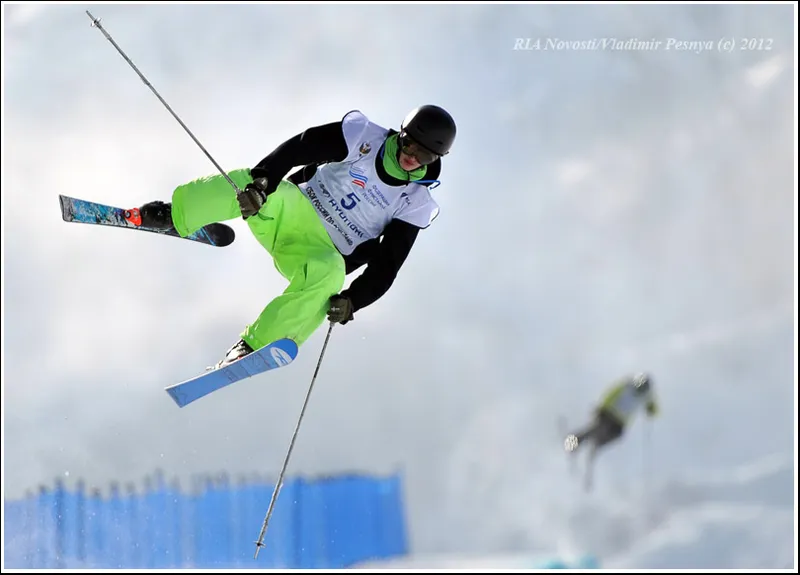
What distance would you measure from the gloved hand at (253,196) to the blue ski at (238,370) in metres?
0.88

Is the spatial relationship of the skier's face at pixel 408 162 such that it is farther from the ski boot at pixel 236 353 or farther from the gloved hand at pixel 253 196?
the ski boot at pixel 236 353

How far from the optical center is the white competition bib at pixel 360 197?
7082 mm

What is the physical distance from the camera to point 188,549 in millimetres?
9555

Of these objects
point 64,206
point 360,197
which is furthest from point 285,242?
point 64,206

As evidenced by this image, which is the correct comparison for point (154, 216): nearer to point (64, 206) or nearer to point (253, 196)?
point (64, 206)

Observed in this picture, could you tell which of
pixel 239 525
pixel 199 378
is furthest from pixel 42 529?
pixel 199 378

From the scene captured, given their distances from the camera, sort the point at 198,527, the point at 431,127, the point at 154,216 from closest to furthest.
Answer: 1. the point at 431,127
2. the point at 154,216
3. the point at 198,527

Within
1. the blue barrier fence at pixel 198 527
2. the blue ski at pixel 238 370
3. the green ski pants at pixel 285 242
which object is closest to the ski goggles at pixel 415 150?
the green ski pants at pixel 285 242

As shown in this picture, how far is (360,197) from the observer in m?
7.21

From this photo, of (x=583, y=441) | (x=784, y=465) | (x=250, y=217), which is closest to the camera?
(x=250, y=217)

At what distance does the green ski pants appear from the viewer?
268 inches

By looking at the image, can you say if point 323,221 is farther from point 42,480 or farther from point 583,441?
point 42,480

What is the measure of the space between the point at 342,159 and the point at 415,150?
582mm

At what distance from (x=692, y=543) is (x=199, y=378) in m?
9.75
